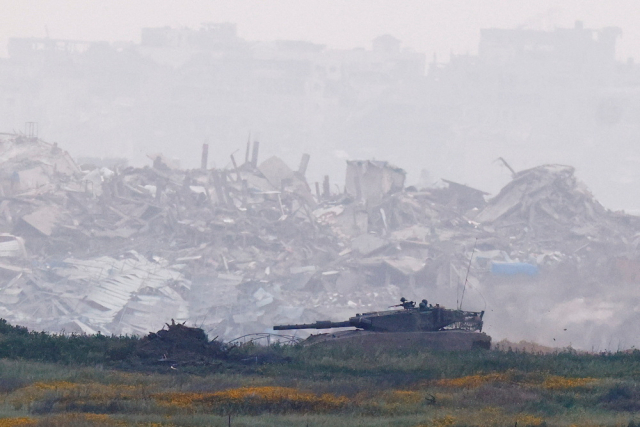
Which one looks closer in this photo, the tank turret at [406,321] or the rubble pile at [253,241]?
the tank turret at [406,321]

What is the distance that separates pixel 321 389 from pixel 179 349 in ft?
12.6

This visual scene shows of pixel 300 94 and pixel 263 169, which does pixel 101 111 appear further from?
pixel 263 169

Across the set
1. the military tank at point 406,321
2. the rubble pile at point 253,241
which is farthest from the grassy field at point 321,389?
the rubble pile at point 253,241

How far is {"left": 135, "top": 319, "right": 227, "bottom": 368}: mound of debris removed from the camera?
1565 centimetres

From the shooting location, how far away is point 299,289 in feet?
115

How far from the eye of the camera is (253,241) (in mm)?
37438

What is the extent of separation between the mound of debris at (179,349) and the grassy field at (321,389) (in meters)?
0.32

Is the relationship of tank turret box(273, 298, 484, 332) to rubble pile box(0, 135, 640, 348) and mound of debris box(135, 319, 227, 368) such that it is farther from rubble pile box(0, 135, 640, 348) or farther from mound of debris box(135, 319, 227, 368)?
rubble pile box(0, 135, 640, 348)

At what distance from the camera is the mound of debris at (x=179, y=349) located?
616 inches

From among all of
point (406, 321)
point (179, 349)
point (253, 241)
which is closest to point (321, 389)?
point (179, 349)

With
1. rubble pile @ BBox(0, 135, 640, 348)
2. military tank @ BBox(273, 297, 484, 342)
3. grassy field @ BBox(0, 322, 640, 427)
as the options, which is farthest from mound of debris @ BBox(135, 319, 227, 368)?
rubble pile @ BBox(0, 135, 640, 348)

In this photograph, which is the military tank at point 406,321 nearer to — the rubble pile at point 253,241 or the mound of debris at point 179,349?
the mound of debris at point 179,349

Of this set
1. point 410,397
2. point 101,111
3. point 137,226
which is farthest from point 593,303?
point 101,111

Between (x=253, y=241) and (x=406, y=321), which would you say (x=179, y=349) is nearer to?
(x=406, y=321)
